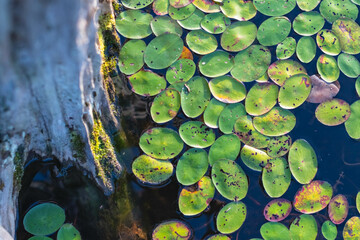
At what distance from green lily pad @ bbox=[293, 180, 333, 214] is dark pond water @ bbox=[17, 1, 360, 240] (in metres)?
0.05

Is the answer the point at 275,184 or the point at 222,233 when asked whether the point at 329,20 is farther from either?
the point at 222,233

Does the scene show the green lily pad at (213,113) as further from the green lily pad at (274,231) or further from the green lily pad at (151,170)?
the green lily pad at (274,231)

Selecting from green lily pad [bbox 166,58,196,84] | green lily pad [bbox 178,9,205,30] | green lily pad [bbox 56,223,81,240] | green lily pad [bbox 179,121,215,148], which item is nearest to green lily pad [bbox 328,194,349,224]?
green lily pad [bbox 179,121,215,148]

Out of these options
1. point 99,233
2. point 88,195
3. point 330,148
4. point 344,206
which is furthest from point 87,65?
point 344,206

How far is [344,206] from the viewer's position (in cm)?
234

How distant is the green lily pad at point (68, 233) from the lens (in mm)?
2084

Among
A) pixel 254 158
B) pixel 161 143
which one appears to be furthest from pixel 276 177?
pixel 161 143

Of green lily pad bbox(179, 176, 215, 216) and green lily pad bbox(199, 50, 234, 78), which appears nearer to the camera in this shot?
green lily pad bbox(179, 176, 215, 216)

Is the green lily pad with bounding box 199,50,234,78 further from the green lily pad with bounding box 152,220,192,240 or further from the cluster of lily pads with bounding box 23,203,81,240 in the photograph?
the cluster of lily pads with bounding box 23,203,81,240

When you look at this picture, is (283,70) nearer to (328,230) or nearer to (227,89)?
(227,89)

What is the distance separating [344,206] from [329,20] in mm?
1502

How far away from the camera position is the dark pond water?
215cm

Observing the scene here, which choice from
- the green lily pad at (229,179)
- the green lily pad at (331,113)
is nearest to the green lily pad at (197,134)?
the green lily pad at (229,179)

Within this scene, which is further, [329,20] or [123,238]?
[329,20]
